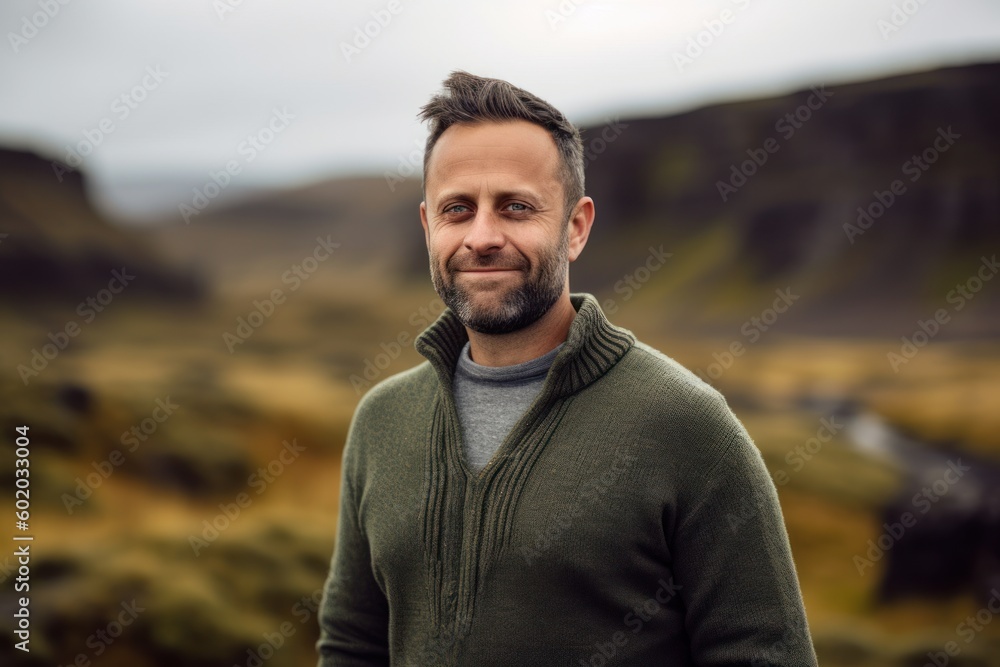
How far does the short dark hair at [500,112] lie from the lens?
91.5 inches

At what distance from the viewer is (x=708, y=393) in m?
2.23

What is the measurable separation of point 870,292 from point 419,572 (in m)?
48.8

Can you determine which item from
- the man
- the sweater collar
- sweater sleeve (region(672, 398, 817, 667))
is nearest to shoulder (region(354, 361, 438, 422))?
the man

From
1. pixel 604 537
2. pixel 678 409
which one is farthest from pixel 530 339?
pixel 604 537

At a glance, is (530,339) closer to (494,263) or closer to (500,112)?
(494,263)

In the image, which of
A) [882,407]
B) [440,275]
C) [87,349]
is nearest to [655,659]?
[440,275]

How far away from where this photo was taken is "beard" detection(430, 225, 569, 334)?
7.45ft

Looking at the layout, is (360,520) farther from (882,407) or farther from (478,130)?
(882,407)

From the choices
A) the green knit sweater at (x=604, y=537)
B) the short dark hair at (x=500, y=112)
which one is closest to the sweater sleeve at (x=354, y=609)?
the green knit sweater at (x=604, y=537)

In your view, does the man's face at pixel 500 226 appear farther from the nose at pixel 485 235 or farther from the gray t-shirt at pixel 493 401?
the gray t-shirt at pixel 493 401

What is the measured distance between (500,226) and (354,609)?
1.32 meters

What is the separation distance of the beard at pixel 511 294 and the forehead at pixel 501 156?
7.8 inches

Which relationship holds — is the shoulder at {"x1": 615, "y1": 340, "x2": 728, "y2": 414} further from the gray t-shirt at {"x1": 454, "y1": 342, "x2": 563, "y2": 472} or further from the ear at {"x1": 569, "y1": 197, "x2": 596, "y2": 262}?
the ear at {"x1": 569, "y1": 197, "x2": 596, "y2": 262}

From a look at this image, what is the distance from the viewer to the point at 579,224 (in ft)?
8.13
